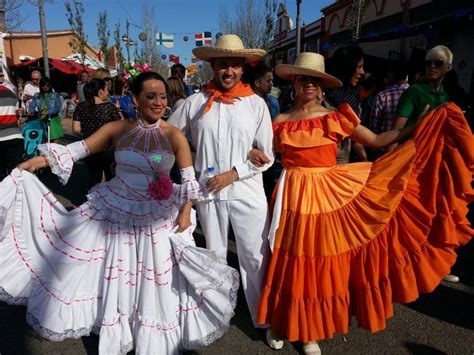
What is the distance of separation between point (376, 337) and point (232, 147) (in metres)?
1.74

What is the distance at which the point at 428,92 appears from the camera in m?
3.36

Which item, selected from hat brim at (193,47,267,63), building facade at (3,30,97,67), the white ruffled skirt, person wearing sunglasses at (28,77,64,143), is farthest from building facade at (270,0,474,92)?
building facade at (3,30,97,67)

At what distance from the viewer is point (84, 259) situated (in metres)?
2.49

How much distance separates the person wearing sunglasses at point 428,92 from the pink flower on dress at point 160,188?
2.11 m

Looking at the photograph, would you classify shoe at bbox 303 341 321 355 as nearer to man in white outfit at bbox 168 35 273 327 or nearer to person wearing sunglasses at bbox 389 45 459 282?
man in white outfit at bbox 168 35 273 327

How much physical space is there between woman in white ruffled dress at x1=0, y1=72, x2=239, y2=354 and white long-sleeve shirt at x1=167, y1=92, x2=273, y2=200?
181mm

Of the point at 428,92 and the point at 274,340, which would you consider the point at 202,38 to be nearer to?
the point at 428,92

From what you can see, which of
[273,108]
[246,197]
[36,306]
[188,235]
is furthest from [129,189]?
[273,108]

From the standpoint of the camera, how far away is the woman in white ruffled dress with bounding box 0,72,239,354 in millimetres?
2420

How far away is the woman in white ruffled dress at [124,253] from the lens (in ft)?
7.94

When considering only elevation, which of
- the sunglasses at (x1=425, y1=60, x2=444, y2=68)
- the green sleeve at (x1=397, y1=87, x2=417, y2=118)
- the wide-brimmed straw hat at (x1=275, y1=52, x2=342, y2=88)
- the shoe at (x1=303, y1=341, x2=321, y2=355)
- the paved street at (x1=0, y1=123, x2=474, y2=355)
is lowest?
the paved street at (x1=0, y1=123, x2=474, y2=355)

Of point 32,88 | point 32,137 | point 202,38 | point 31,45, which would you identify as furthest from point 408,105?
point 31,45

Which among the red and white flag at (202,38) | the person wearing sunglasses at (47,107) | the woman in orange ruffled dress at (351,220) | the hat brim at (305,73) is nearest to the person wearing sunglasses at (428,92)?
the woman in orange ruffled dress at (351,220)

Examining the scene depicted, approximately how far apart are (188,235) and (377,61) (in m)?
8.55
